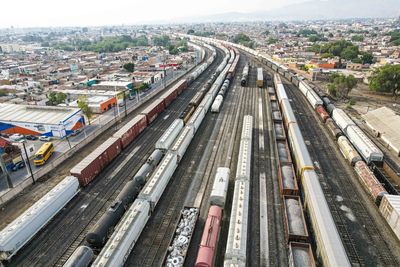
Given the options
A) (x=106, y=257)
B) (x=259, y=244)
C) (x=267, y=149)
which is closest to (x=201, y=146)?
(x=267, y=149)

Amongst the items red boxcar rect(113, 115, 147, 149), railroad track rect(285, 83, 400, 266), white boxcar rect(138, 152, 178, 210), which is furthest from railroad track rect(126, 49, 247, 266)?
railroad track rect(285, 83, 400, 266)

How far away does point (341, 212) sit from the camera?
112 feet

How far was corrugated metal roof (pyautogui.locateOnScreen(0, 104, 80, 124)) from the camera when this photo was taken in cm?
5950

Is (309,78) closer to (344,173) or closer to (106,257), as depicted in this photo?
(344,173)

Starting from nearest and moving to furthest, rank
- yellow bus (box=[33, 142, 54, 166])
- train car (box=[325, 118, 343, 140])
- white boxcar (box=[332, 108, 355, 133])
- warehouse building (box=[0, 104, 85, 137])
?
yellow bus (box=[33, 142, 54, 166])
train car (box=[325, 118, 343, 140])
white boxcar (box=[332, 108, 355, 133])
warehouse building (box=[0, 104, 85, 137])

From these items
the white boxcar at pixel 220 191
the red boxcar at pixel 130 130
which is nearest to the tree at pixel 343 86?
the red boxcar at pixel 130 130

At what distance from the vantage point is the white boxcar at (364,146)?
139ft

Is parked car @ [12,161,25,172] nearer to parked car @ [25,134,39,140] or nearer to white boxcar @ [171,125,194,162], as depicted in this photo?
parked car @ [25,134,39,140]

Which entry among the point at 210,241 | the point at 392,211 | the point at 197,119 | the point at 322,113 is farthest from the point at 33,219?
the point at 322,113

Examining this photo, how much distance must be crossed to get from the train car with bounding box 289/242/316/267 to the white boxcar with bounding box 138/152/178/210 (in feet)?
55.7

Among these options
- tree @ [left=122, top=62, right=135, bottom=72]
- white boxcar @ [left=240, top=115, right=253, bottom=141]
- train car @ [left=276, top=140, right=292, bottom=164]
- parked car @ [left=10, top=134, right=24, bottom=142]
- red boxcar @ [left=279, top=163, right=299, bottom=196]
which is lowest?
parked car @ [left=10, top=134, right=24, bottom=142]

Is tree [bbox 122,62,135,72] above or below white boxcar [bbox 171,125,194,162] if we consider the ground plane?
above

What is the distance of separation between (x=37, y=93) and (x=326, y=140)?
95241 millimetres

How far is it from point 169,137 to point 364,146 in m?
34.7
